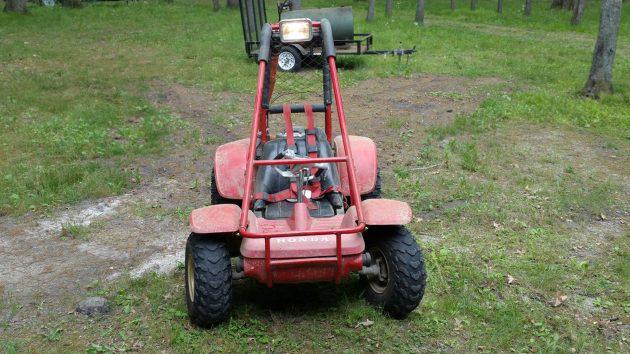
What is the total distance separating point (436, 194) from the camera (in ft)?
19.7

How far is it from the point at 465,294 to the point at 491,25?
19006 mm

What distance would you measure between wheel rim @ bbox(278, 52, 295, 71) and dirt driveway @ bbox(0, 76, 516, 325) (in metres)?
3.31

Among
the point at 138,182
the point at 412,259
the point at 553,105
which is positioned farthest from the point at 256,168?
the point at 553,105

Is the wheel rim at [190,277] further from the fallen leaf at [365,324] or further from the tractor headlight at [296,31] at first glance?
the tractor headlight at [296,31]

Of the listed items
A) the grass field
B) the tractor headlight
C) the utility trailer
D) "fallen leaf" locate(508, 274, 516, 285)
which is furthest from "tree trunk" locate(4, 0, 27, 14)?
"fallen leaf" locate(508, 274, 516, 285)

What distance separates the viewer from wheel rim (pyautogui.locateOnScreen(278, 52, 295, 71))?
488 inches

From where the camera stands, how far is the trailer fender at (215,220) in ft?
11.6

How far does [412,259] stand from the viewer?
3.63 metres

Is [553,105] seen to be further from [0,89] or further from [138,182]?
[0,89]

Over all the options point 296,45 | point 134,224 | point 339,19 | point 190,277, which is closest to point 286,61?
point 296,45

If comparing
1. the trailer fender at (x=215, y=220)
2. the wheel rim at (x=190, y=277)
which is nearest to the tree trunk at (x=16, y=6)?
the wheel rim at (x=190, y=277)

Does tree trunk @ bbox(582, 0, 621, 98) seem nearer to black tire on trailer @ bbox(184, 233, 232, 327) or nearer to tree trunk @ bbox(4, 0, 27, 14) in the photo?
black tire on trailer @ bbox(184, 233, 232, 327)

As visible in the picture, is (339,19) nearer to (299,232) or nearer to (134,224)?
(134,224)

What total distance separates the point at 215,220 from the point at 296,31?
141 centimetres
